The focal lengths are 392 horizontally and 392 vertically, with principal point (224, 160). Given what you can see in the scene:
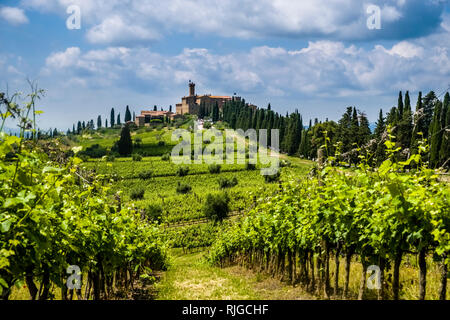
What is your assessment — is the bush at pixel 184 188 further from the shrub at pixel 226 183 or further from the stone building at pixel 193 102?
the stone building at pixel 193 102

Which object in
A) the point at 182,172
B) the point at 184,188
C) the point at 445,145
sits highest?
the point at 445,145

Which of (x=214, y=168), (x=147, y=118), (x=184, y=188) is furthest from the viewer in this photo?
(x=147, y=118)

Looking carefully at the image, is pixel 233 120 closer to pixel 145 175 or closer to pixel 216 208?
pixel 145 175

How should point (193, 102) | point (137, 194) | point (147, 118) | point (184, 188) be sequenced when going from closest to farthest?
point (137, 194)
point (184, 188)
point (147, 118)
point (193, 102)

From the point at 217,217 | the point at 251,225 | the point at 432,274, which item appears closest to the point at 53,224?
the point at 432,274

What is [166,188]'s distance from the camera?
70688mm

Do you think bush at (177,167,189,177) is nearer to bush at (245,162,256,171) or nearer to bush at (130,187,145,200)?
bush at (130,187,145,200)

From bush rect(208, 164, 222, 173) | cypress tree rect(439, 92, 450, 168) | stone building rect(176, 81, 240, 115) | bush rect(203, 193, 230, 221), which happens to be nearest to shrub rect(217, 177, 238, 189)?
bush rect(208, 164, 222, 173)

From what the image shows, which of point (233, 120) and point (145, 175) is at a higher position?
point (233, 120)

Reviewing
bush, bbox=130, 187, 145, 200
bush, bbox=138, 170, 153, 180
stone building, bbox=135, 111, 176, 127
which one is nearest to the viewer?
bush, bbox=130, 187, 145, 200

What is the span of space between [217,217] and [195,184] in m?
22.1

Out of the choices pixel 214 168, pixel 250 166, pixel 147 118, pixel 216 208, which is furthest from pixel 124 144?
pixel 147 118

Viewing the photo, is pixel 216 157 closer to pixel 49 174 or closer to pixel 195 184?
pixel 195 184

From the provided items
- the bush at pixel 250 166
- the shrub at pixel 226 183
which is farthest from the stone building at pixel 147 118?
the shrub at pixel 226 183
